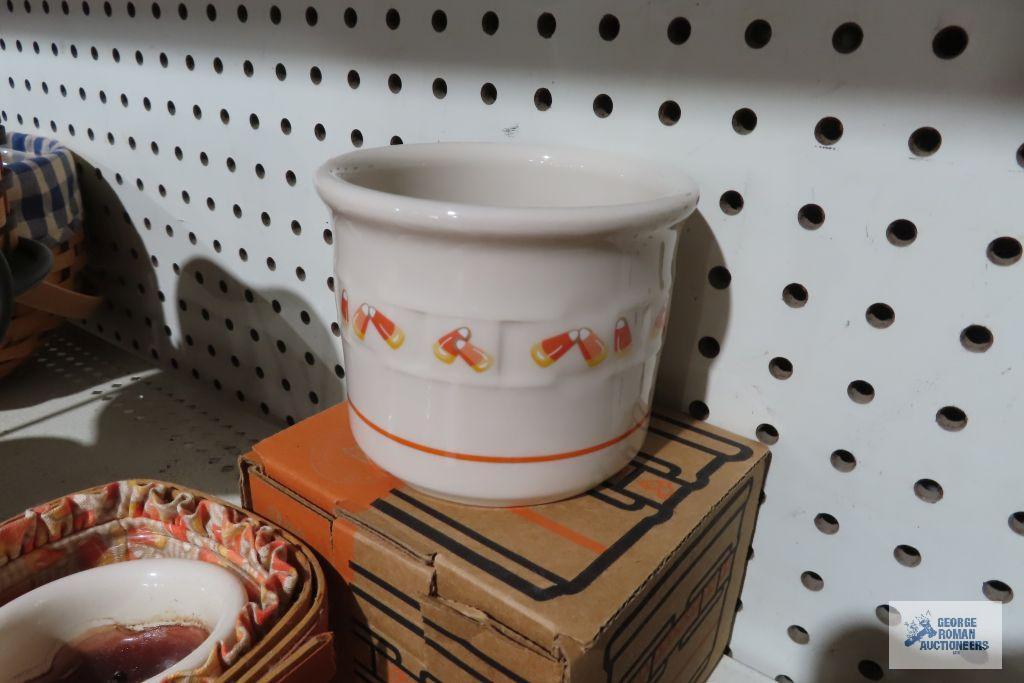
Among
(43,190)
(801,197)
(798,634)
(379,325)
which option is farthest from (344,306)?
(43,190)

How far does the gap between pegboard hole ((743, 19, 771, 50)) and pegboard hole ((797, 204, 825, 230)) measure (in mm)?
86

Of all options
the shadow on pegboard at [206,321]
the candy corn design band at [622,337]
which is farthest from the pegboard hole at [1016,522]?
the shadow on pegboard at [206,321]

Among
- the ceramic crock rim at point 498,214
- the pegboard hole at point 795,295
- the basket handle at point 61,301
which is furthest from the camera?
the basket handle at point 61,301

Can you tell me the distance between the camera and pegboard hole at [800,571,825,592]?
0.44 meters

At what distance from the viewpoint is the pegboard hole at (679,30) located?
39 cm

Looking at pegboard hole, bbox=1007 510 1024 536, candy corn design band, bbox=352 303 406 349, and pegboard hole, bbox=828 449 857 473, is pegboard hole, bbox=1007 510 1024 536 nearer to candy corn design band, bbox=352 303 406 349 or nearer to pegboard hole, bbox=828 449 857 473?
pegboard hole, bbox=828 449 857 473

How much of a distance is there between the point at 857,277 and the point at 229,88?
1.66 feet

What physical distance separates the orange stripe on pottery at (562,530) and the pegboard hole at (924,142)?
24 cm

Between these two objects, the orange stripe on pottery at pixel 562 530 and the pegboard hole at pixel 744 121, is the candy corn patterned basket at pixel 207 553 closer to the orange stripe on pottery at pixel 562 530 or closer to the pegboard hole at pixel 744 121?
the orange stripe on pottery at pixel 562 530

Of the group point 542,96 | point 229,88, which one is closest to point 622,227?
point 542,96

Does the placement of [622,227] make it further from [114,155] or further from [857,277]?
[114,155]

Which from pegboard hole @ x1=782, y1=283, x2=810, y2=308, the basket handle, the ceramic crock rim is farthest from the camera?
the basket handle

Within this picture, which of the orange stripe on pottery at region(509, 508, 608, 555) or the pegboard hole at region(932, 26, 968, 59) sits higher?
the pegboard hole at region(932, 26, 968, 59)

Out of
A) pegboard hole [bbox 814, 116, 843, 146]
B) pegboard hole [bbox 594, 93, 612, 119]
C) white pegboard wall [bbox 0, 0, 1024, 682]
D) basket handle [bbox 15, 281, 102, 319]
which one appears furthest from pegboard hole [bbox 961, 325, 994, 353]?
basket handle [bbox 15, 281, 102, 319]
